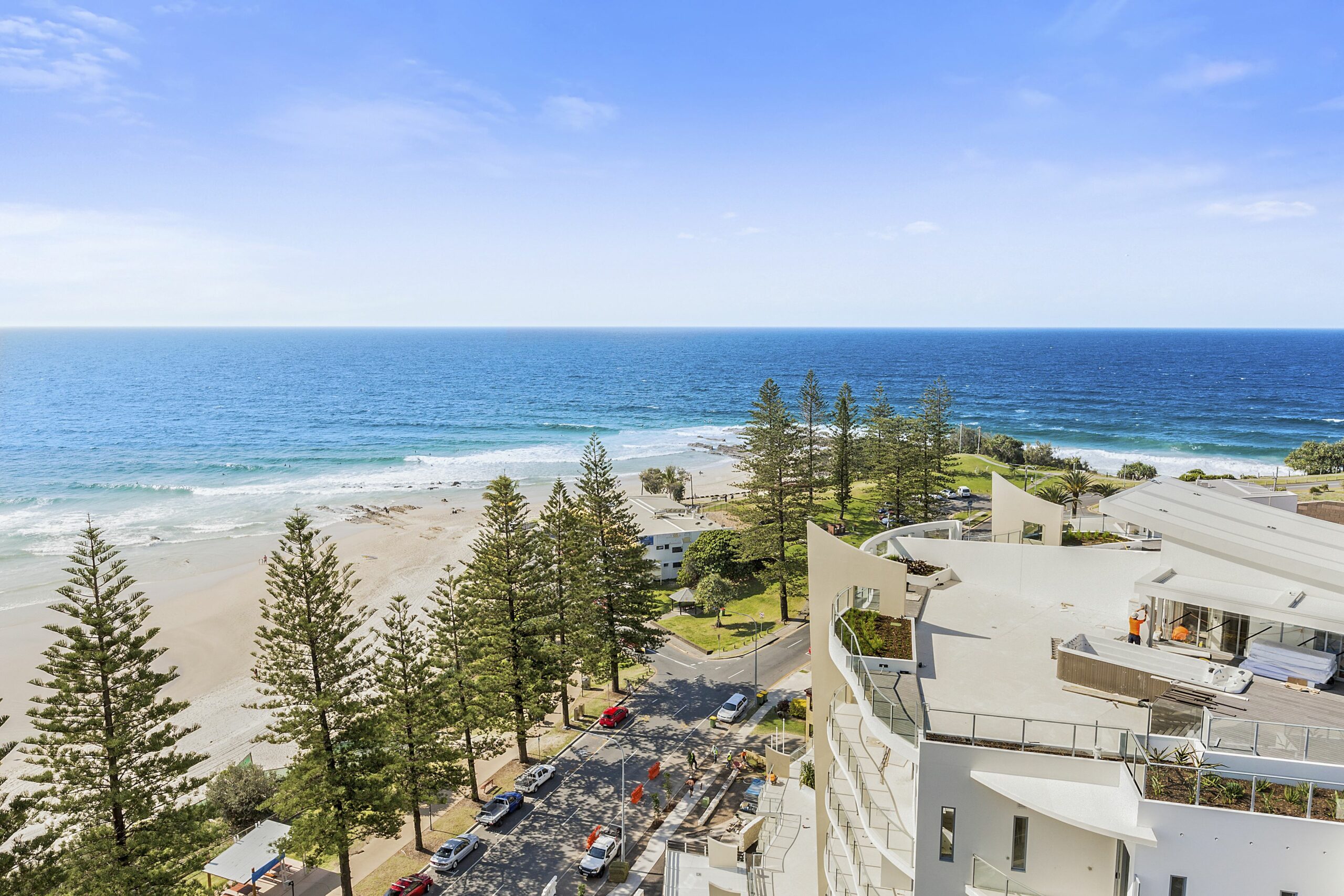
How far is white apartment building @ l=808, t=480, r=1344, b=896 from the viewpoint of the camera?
23.2 ft

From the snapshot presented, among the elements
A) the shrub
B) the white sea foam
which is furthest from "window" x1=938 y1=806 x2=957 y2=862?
the white sea foam

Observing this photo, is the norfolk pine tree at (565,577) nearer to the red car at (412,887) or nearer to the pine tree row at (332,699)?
A: the pine tree row at (332,699)

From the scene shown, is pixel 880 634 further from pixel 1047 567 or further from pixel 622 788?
pixel 622 788

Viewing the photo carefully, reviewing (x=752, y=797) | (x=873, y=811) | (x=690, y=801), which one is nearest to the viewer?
(x=873, y=811)

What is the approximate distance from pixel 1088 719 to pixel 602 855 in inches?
513

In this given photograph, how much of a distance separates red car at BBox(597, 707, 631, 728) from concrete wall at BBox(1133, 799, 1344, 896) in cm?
1949

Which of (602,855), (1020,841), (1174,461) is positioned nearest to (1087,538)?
(1020,841)

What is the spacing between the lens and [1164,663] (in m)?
9.31

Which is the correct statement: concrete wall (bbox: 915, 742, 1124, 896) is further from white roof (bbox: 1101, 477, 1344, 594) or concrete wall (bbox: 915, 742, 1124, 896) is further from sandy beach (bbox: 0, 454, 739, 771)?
sandy beach (bbox: 0, 454, 739, 771)

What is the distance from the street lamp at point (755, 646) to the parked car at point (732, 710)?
4.87ft

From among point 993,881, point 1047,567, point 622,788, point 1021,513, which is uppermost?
point 1021,513

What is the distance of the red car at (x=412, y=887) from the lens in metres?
17.2

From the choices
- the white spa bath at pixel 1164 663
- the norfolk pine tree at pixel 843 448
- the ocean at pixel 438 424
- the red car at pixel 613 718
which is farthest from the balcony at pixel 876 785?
the ocean at pixel 438 424

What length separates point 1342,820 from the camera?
6.75 m
